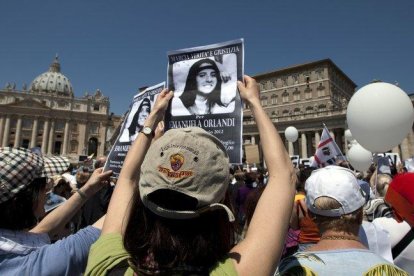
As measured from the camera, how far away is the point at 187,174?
1.10 metres

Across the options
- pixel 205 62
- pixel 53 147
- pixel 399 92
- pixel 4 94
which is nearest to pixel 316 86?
pixel 399 92

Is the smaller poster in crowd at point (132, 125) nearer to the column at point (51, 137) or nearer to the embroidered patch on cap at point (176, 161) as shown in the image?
the embroidered patch on cap at point (176, 161)

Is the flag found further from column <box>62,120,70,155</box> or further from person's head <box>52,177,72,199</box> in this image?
column <box>62,120,70,155</box>

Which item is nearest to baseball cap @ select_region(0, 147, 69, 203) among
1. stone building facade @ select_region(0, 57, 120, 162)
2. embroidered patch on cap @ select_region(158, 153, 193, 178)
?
embroidered patch on cap @ select_region(158, 153, 193, 178)

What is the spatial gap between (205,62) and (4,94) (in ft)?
399

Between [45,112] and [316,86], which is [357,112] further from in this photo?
[45,112]

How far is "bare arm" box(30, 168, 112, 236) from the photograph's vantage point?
2263mm

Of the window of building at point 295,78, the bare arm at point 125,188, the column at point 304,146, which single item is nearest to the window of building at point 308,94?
the window of building at point 295,78

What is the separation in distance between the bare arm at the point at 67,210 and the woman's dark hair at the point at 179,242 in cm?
143

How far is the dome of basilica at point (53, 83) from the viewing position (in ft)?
401

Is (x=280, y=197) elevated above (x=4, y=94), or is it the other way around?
(x=4, y=94)

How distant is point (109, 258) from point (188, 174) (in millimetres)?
497

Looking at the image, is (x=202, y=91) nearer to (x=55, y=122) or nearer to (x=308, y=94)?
(x=308, y=94)

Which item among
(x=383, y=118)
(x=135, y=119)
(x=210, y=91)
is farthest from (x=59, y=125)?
(x=210, y=91)
